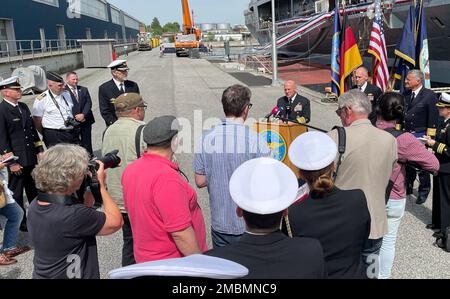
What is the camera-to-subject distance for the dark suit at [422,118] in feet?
17.9

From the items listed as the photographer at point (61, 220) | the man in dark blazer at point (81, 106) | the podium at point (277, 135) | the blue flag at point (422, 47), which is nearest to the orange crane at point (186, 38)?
the blue flag at point (422, 47)

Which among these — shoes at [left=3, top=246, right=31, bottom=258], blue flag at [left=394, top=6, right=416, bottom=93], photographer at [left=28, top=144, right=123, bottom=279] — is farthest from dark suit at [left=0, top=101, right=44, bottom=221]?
blue flag at [left=394, top=6, right=416, bottom=93]

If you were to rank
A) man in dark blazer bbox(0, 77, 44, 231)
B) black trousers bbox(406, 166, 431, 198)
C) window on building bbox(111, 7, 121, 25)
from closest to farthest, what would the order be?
1. man in dark blazer bbox(0, 77, 44, 231)
2. black trousers bbox(406, 166, 431, 198)
3. window on building bbox(111, 7, 121, 25)

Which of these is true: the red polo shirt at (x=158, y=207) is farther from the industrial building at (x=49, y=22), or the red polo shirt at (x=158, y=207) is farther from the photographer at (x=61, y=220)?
the industrial building at (x=49, y=22)

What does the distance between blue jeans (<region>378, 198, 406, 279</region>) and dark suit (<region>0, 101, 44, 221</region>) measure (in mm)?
4216

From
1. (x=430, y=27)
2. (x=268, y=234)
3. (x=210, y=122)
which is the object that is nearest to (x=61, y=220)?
(x=268, y=234)

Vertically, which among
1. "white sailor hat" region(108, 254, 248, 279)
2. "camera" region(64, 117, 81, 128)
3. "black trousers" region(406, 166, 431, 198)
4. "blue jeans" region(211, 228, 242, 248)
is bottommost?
"black trousers" region(406, 166, 431, 198)

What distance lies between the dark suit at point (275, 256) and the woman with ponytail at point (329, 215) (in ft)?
1.44

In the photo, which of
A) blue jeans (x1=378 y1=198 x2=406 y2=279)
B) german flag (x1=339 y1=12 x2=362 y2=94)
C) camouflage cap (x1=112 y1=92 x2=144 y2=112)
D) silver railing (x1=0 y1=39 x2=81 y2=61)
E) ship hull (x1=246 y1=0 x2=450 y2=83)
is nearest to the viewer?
blue jeans (x1=378 y1=198 x2=406 y2=279)

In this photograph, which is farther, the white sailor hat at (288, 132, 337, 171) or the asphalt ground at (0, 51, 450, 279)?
the asphalt ground at (0, 51, 450, 279)

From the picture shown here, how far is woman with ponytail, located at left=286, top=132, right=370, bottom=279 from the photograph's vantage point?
2080 mm

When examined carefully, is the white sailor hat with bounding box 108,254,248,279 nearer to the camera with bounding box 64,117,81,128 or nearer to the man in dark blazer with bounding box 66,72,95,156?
the camera with bounding box 64,117,81,128

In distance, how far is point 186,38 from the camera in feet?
154
